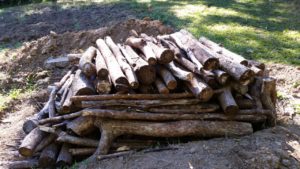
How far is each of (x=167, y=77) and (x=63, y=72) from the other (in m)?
4.12

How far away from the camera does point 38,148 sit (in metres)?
5.72

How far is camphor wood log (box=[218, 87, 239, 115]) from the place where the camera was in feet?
17.4

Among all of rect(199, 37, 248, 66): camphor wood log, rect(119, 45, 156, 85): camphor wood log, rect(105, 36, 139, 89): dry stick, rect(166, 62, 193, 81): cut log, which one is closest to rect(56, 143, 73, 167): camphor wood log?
rect(105, 36, 139, 89): dry stick

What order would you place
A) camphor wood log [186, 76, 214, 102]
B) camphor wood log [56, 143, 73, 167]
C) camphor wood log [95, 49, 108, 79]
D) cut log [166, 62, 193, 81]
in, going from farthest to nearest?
camphor wood log [95, 49, 108, 79]
camphor wood log [56, 143, 73, 167]
cut log [166, 62, 193, 81]
camphor wood log [186, 76, 214, 102]

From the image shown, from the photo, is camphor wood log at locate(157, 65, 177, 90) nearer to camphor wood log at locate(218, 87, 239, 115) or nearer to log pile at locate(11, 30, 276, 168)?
log pile at locate(11, 30, 276, 168)

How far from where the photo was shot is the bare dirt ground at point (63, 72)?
4871mm

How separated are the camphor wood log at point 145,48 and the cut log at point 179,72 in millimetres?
228

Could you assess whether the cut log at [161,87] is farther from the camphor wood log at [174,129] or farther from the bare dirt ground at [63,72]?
the bare dirt ground at [63,72]

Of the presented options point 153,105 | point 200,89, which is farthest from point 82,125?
point 200,89

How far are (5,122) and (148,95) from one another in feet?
10.1

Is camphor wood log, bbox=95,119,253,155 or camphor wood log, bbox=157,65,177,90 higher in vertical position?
camphor wood log, bbox=157,65,177,90

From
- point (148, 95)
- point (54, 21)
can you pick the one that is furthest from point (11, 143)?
point (54, 21)

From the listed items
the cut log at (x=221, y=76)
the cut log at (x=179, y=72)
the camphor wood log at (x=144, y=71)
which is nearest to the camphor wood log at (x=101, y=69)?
the camphor wood log at (x=144, y=71)

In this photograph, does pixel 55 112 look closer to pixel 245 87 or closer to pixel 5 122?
pixel 5 122
